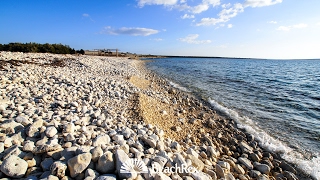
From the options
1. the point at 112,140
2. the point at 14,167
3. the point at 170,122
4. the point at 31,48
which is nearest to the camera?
the point at 14,167

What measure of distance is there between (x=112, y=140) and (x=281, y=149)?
4488 mm

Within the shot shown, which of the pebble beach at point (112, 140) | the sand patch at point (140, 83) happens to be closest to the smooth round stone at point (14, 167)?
the pebble beach at point (112, 140)

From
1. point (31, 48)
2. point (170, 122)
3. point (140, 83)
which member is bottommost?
point (170, 122)

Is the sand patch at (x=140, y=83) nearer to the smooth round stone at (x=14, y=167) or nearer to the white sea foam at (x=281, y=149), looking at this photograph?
the white sea foam at (x=281, y=149)

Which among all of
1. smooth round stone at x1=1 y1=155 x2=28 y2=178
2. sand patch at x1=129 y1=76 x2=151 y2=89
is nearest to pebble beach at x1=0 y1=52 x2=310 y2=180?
smooth round stone at x1=1 y1=155 x2=28 y2=178

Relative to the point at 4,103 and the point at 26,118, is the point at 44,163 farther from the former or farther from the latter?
the point at 4,103

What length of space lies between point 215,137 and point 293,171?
190 centimetres

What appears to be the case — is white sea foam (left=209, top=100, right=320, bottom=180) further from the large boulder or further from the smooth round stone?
the smooth round stone

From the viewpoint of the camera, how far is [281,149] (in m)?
4.50

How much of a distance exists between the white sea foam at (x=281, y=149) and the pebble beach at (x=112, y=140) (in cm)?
22

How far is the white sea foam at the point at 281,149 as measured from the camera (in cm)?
386

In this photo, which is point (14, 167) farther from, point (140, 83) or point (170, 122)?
point (140, 83)

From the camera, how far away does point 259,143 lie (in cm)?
483

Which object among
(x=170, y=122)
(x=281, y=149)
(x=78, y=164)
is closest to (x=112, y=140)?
(x=78, y=164)
